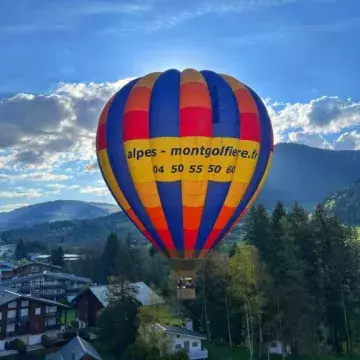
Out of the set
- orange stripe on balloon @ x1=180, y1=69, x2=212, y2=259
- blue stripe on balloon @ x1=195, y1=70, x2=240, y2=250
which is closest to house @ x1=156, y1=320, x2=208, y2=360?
blue stripe on balloon @ x1=195, y1=70, x2=240, y2=250

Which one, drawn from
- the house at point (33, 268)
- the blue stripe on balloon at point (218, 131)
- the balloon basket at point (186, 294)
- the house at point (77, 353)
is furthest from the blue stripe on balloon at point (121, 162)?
the house at point (33, 268)

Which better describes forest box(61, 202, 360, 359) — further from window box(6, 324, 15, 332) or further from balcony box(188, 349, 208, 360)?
window box(6, 324, 15, 332)

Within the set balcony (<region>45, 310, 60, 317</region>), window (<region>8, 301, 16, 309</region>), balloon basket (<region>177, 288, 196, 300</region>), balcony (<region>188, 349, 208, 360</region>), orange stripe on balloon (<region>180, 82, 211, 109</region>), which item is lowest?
balcony (<region>188, 349, 208, 360</region>)

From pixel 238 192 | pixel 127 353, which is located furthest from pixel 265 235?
pixel 238 192

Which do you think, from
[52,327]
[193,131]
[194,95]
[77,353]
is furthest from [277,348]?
[194,95]

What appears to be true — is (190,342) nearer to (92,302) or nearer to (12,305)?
(92,302)

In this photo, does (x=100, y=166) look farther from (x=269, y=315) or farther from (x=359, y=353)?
(x=359, y=353)
